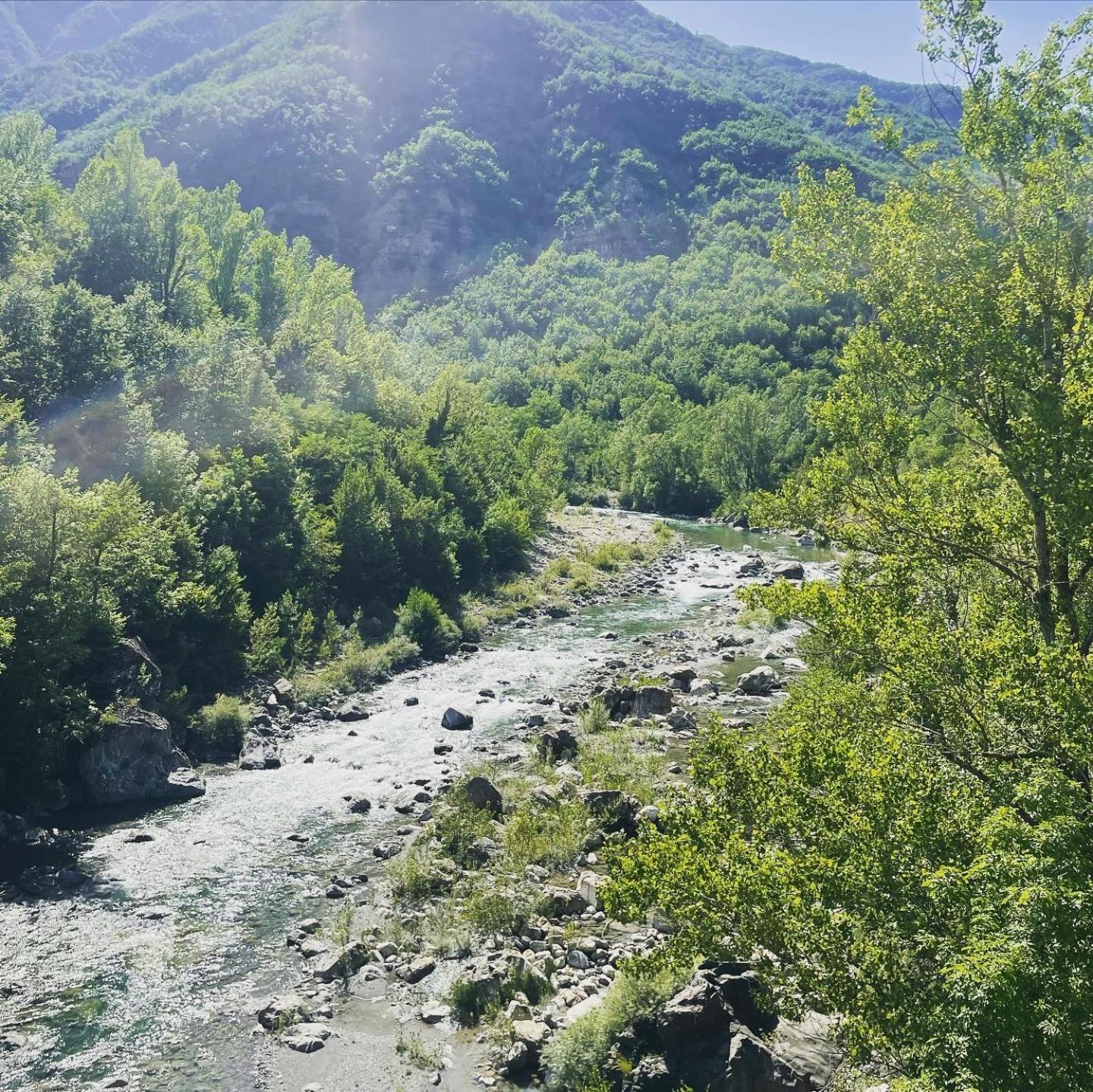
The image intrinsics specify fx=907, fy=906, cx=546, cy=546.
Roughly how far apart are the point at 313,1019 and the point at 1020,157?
61.0 ft

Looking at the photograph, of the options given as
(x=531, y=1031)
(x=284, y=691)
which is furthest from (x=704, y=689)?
(x=531, y=1031)

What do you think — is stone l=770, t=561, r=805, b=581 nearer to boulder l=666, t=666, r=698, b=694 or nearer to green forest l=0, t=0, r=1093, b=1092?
green forest l=0, t=0, r=1093, b=1092

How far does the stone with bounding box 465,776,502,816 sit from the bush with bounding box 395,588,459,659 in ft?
61.4

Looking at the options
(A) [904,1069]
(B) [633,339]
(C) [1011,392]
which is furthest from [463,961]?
(B) [633,339]

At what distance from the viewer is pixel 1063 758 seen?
32.6 ft

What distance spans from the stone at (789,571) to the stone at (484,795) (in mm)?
35425

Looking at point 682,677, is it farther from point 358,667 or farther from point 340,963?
point 340,963

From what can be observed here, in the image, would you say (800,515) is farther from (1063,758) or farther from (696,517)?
(696,517)

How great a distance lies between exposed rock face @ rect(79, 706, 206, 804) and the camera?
26.5 metres

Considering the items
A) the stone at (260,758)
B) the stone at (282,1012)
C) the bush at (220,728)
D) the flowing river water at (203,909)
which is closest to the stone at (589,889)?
the flowing river water at (203,909)

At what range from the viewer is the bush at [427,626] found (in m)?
43.8

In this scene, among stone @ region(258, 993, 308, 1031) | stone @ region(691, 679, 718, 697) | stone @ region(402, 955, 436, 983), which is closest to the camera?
stone @ region(258, 993, 308, 1031)

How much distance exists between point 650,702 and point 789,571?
92.6 feet

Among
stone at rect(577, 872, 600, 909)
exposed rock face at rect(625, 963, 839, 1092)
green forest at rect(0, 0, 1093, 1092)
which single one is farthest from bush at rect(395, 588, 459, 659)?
exposed rock face at rect(625, 963, 839, 1092)
